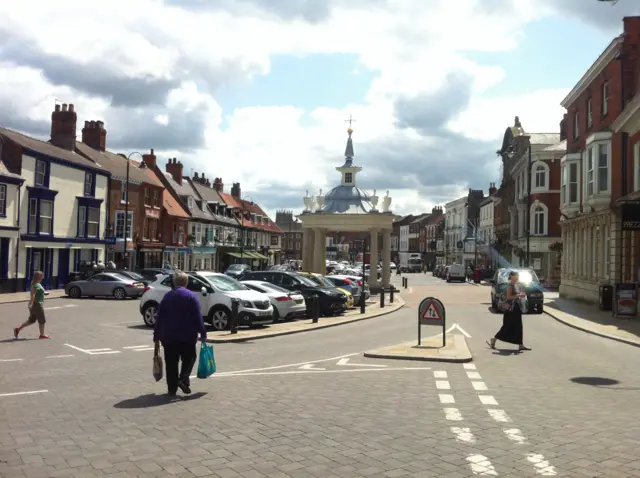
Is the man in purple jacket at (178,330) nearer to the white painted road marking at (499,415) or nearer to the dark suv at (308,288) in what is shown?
the white painted road marking at (499,415)

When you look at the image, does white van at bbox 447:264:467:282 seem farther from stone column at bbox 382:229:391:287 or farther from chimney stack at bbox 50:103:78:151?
chimney stack at bbox 50:103:78:151

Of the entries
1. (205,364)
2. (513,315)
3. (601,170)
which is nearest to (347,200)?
(601,170)

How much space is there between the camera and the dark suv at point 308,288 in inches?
981

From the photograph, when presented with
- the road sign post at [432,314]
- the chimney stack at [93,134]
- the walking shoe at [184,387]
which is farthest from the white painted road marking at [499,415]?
the chimney stack at [93,134]

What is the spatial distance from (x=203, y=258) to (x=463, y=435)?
213ft

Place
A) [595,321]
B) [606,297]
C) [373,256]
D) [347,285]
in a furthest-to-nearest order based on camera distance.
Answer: [373,256] < [347,285] < [606,297] < [595,321]

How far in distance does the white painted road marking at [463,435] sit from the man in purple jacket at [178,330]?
11.9ft

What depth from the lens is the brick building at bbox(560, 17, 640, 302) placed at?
92.6 ft

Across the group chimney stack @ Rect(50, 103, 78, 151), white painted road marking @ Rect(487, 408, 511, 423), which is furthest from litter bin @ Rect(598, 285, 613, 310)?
chimney stack @ Rect(50, 103, 78, 151)

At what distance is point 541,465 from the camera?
6117mm

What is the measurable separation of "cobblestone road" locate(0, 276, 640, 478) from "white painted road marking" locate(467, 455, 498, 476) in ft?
0.06

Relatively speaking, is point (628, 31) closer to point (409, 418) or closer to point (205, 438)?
point (409, 418)

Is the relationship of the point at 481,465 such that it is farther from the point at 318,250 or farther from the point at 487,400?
the point at 318,250

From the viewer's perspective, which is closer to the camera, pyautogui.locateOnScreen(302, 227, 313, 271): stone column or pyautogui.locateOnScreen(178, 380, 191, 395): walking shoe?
pyautogui.locateOnScreen(178, 380, 191, 395): walking shoe
